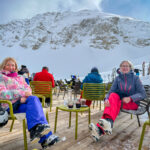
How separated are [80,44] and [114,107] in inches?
1851

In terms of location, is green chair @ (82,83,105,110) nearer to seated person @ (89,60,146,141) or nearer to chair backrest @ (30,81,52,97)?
chair backrest @ (30,81,52,97)

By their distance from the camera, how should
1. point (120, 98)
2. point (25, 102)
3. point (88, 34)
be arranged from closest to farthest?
point (25, 102) < point (120, 98) < point (88, 34)

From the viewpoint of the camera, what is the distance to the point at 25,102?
198cm

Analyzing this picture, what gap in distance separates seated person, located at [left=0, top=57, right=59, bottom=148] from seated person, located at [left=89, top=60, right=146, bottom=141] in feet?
1.94

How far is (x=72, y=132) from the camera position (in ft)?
7.70

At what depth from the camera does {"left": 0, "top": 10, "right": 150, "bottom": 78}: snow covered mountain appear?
134 ft

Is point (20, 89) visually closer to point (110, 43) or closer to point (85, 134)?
point (85, 134)

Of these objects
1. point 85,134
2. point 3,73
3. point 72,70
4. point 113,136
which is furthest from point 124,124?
point 72,70

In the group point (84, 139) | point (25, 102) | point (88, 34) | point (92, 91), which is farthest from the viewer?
point (88, 34)

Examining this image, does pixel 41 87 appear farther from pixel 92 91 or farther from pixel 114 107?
pixel 114 107

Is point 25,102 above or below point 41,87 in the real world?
below

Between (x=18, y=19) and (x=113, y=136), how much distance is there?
8331 cm

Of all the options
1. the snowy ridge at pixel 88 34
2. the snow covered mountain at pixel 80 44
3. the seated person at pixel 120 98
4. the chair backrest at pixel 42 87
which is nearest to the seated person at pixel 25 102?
the seated person at pixel 120 98

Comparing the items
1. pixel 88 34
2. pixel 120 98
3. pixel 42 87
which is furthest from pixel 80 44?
pixel 120 98
